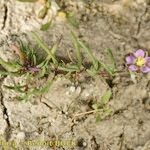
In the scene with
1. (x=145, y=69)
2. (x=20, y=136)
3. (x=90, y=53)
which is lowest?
(x=20, y=136)

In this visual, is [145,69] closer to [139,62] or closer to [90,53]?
[139,62]

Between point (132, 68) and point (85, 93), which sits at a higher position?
point (132, 68)

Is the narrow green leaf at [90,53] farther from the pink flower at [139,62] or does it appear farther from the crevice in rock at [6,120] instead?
the crevice in rock at [6,120]

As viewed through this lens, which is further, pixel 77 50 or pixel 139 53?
pixel 139 53

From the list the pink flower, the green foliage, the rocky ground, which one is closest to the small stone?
the rocky ground

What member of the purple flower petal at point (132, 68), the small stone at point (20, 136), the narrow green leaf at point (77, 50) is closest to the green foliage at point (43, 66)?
the narrow green leaf at point (77, 50)

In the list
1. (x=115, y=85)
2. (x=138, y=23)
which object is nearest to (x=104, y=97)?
(x=115, y=85)

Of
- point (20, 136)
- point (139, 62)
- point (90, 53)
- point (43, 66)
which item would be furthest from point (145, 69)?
point (20, 136)
